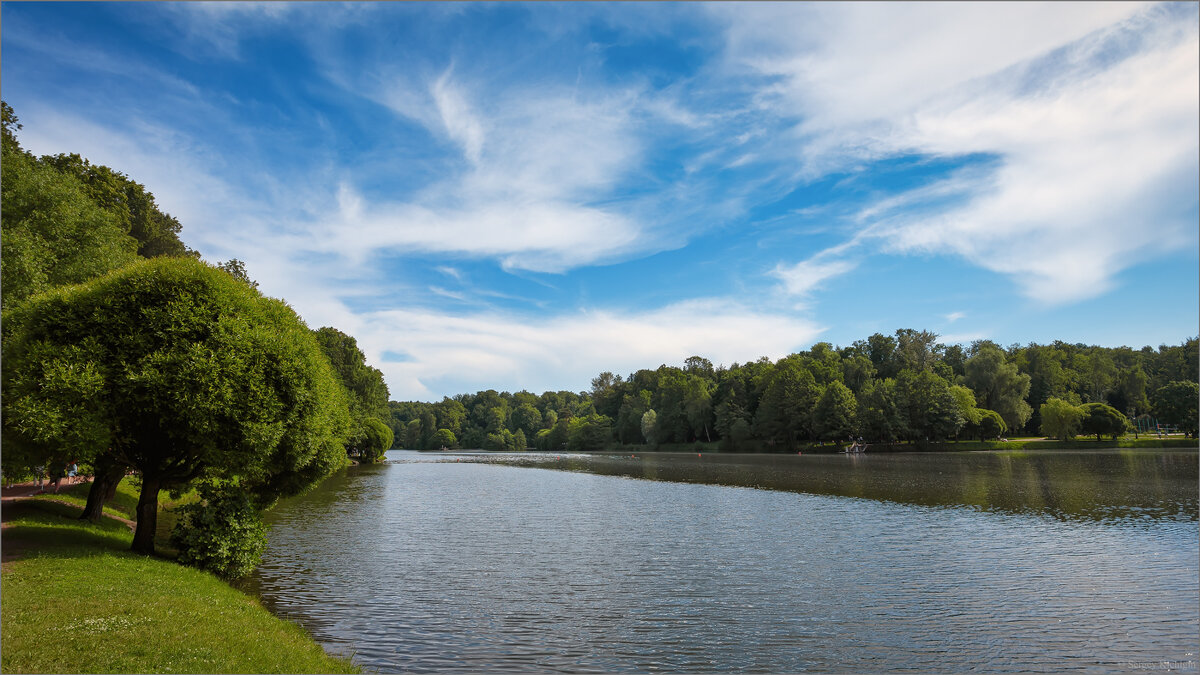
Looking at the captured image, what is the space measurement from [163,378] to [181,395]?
0.66m

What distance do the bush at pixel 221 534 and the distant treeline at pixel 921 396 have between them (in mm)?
117783

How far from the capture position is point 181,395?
17.3 meters

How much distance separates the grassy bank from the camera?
1029 cm

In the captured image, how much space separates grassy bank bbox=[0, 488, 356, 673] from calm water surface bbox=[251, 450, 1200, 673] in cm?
193

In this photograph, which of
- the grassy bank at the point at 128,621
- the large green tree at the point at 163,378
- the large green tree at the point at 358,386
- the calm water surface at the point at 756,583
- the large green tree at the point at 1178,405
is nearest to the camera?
the grassy bank at the point at 128,621

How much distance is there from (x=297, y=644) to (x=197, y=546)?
29.1ft

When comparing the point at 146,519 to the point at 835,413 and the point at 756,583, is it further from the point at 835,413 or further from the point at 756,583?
the point at 835,413

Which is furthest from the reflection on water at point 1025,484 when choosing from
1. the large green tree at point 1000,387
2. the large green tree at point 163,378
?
the large green tree at point 1000,387

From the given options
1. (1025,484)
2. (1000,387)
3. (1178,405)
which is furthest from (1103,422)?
(1025,484)

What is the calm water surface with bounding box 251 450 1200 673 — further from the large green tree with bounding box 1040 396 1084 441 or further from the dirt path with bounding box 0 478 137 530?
the large green tree with bounding box 1040 396 1084 441

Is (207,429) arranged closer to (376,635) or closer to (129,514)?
(376,635)

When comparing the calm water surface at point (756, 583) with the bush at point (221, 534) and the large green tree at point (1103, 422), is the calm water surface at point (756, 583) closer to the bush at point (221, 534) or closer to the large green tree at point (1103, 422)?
the bush at point (221, 534)

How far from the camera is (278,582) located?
20.2m

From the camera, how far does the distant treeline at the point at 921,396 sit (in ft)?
375
